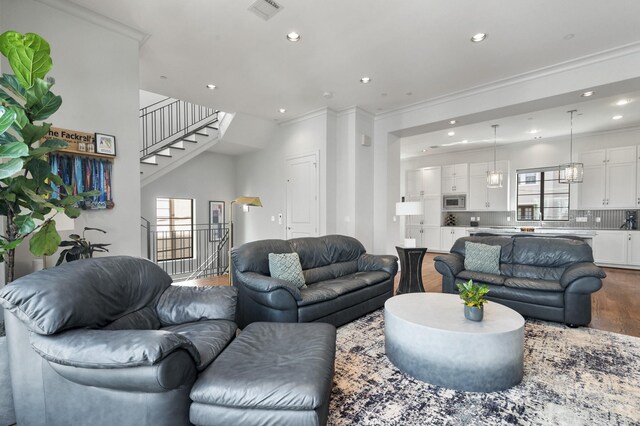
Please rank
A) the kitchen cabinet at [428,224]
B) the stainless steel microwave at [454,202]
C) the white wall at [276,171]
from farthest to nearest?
the kitchen cabinet at [428,224] → the stainless steel microwave at [454,202] → the white wall at [276,171]

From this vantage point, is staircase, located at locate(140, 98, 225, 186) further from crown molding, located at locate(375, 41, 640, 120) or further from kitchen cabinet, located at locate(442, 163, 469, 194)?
kitchen cabinet, located at locate(442, 163, 469, 194)

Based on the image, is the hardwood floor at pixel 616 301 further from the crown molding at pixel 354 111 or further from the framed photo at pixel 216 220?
the framed photo at pixel 216 220

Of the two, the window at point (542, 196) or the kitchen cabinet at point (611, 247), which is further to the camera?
the window at point (542, 196)

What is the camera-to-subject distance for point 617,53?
3.72 m

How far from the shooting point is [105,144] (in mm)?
3172

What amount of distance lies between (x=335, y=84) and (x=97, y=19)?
301 centimetres

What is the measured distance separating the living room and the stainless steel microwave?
2.21 m

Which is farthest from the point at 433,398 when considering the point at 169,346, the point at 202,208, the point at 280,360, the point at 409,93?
the point at 202,208

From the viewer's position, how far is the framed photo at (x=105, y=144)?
10.3 feet

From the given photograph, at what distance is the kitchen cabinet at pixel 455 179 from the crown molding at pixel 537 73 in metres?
4.32

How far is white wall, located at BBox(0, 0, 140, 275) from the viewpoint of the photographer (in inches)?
112

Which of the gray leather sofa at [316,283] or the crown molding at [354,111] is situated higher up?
the crown molding at [354,111]

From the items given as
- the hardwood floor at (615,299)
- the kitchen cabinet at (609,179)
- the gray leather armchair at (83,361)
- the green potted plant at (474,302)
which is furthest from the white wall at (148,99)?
the kitchen cabinet at (609,179)

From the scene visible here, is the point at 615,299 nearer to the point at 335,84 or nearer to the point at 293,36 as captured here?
the point at 335,84
